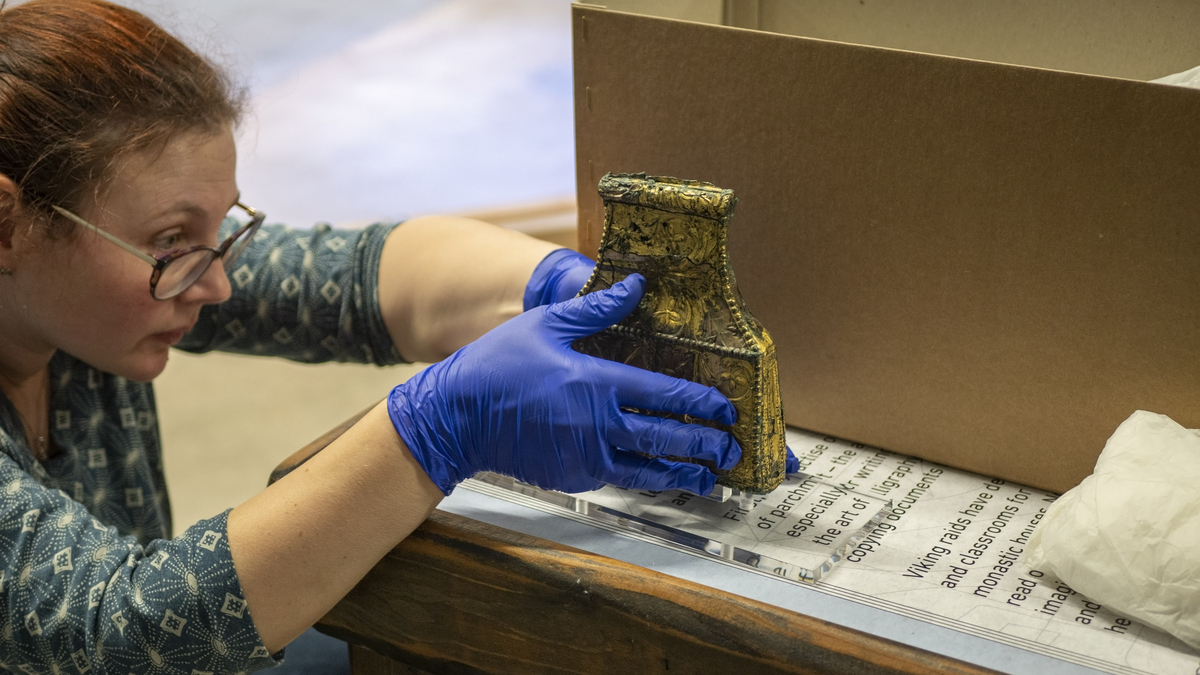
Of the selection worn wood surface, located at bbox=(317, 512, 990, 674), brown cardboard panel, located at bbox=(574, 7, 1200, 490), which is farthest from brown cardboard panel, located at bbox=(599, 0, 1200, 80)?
worn wood surface, located at bbox=(317, 512, 990, 674)

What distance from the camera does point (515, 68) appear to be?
4902 millimetres

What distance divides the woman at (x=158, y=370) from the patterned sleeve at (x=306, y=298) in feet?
0.21

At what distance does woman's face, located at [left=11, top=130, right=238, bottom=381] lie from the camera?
0.99 metres

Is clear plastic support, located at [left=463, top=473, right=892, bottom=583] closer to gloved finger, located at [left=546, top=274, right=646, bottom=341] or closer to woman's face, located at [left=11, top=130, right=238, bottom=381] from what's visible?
gloved finger, located at [left=546, top=274, right=646, bottom=341]

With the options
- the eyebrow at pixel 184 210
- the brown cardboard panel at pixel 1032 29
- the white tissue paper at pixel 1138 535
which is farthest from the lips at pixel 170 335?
the white tissue paper at pixel 1138 535

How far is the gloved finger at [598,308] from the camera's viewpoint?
875 millimetres

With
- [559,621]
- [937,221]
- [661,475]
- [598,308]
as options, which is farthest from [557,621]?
[937,221]

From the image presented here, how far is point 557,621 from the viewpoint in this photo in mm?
830

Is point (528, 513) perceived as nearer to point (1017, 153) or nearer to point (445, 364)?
point (445, 364)

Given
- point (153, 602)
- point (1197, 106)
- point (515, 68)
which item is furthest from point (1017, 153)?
point (515, 68)

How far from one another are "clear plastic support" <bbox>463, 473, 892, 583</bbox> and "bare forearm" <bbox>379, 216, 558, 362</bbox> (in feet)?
0.89

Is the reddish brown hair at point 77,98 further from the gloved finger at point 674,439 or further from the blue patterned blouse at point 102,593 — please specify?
the gloved finger at point 674,439

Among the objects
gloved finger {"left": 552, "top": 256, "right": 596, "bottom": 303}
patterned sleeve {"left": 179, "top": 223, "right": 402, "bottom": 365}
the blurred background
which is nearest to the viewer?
gloved finger {"left": 552, "top": 256, "right": 596, "bottom": 303}

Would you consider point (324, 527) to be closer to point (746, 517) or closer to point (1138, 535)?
point (746, 517)
